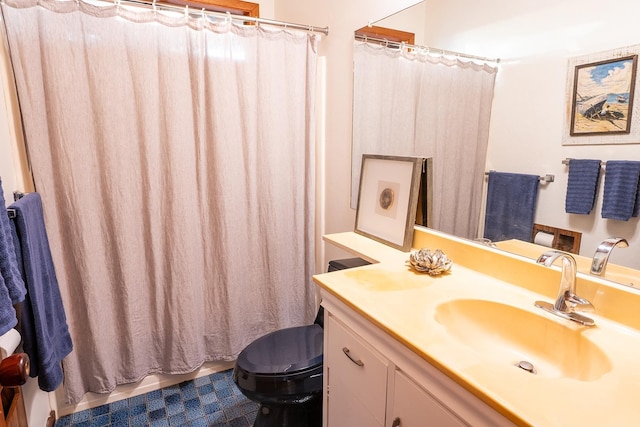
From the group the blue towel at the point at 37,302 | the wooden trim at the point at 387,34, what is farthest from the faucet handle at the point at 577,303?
the blue towel at the point at 37,302

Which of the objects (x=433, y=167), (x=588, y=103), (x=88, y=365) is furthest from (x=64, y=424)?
(x=588, y=103)

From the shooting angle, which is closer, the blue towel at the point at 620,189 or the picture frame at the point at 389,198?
the blue towel at the point at 620,189

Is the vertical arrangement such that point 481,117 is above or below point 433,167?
above

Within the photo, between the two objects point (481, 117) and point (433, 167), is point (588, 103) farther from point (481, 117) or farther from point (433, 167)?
point (433, 167)

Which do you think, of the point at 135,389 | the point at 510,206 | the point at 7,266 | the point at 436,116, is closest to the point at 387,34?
the point at 436,116

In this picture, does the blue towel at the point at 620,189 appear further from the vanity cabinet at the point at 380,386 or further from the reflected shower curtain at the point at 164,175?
the reflected shower curtain at the point at 164,175

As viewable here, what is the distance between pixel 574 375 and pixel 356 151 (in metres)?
1.34

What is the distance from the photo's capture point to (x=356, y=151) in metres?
1.92

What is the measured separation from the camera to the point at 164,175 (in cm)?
179

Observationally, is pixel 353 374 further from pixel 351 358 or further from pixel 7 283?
pixel 7 283

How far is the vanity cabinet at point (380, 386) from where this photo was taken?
758 mm

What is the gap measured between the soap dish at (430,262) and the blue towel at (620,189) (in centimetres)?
47

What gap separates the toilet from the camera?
4.59ft

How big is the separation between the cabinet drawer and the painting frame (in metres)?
0.86
